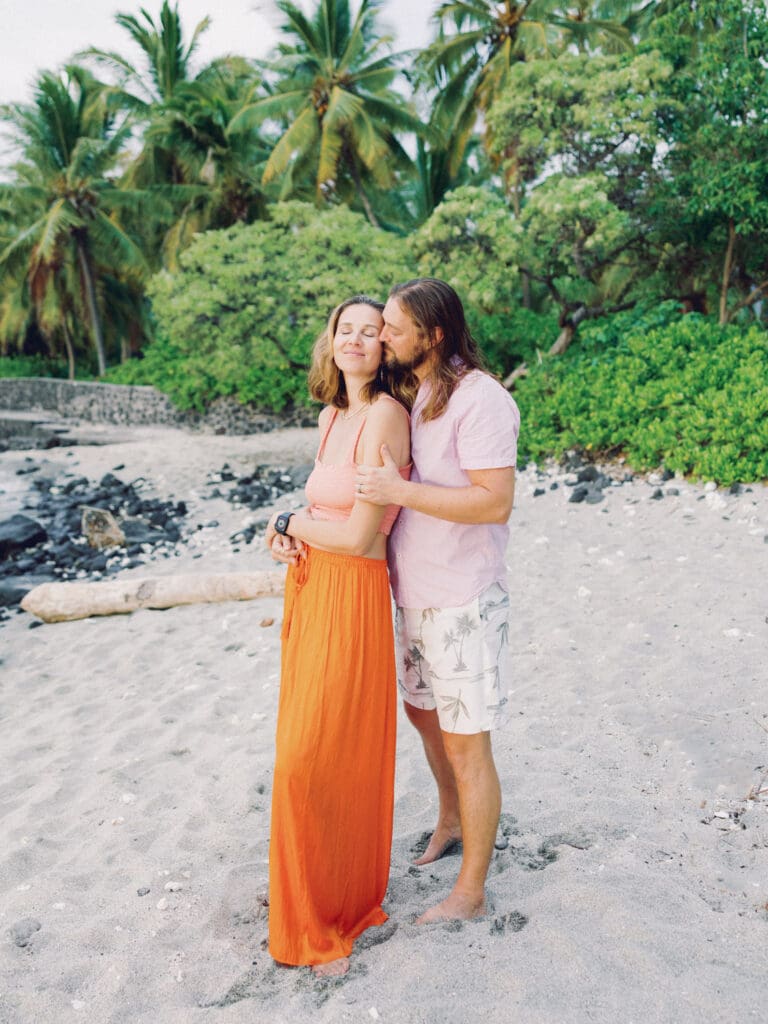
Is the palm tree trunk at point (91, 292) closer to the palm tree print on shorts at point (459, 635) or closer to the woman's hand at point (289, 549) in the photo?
the woman's hand at point (289, 549)

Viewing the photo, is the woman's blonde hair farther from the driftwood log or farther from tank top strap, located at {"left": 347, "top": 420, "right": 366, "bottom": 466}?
the driftwood log

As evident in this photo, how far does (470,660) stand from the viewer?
245 centimetres

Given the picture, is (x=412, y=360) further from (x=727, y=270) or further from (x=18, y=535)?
(x=727, y=270)

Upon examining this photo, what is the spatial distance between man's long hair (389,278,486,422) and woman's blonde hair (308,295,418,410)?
0.43ft

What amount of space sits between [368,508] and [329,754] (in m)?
0.78

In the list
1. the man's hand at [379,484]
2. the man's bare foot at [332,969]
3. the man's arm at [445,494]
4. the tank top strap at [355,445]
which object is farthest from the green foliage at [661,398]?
the man's bare foot at [332,969]

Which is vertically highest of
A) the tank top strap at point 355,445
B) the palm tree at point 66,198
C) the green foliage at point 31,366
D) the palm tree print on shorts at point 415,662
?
the palm tree at point 66,198

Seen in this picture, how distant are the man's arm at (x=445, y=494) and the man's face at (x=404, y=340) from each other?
323 mm

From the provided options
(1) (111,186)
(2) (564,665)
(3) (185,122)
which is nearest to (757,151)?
(2) (564,665)

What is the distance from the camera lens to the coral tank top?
252 cm

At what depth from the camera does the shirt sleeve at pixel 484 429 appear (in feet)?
7.70

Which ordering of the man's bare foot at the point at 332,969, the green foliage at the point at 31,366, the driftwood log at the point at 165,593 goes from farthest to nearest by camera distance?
1. the green foliage at the point at 31,366
2. the driftwood log at the point at 165,593
3. the man's bare foot at the point at 332,969

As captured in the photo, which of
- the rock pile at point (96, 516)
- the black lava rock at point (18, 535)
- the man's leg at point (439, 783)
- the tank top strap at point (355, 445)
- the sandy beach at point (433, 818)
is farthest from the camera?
the black lava rock at point (18, 535)

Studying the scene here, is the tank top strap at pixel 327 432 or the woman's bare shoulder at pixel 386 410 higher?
the woman's bare shoulder at pixel 386 410
